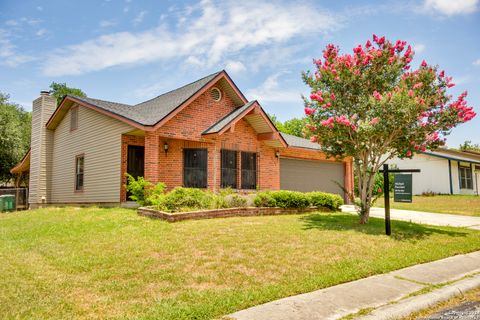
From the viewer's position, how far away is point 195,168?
1523 cm

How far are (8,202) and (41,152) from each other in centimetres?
336

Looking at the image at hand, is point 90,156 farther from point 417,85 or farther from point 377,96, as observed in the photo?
point 417,85

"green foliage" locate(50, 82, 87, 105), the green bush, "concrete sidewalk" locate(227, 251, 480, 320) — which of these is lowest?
"concrete sidewalk" locate(227, 251, 480, 320)

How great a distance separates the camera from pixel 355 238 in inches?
320

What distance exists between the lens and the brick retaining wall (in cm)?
1012

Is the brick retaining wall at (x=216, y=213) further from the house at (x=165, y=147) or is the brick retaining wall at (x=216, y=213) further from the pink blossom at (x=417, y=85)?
the pink blossom at (x=417, y=85)

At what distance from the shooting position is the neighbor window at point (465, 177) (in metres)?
30.6

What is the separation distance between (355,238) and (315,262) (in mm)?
2491

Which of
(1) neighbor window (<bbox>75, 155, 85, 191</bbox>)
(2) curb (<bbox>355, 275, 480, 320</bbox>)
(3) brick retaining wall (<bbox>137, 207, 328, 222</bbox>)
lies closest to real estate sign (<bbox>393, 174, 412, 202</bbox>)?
(2) curb (<bbox>355, 275, 480, 320</bbox>)

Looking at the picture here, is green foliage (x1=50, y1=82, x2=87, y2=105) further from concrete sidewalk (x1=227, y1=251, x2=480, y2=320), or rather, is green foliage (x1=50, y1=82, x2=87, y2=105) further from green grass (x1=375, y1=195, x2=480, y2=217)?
concrete sidewalk (x1=227, y1=251, x2=480, y2=320)

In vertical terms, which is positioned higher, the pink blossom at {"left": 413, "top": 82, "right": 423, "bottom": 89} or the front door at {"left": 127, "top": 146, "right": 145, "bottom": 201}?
the pink blossom at {"left": 413, "top": 82, "right": 423, "bottom": 89}

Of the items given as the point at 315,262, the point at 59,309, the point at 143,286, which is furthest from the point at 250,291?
the point at 59,309

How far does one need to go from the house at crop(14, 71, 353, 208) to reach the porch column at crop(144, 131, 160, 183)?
0.04 metres

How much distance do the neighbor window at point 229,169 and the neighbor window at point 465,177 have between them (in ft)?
78.4
